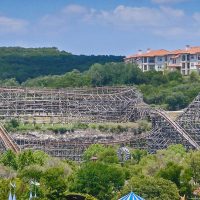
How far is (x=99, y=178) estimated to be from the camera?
152 ft

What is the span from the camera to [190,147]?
71375mm

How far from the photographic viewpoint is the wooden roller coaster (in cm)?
7406

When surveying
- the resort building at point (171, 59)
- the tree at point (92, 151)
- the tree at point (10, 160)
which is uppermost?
the resort building at point (171, 59)

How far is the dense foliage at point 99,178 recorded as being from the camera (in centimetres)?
4309

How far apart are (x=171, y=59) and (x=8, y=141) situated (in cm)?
5442

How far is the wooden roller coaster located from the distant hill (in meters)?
40.7

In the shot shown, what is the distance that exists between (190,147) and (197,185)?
68.6ft

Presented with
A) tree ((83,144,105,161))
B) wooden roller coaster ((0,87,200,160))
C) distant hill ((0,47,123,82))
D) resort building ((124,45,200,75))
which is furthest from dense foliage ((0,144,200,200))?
distant hill ((0,47,123,82))

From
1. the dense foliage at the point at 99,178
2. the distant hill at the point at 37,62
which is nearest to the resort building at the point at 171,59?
the distant hill at the point at 37,62

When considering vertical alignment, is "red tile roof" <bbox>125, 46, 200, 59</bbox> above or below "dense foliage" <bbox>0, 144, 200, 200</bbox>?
above

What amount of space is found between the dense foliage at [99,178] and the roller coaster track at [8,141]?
8429 millimetres

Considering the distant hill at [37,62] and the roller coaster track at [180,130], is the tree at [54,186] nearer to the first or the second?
the roller coaster track at [180,130]

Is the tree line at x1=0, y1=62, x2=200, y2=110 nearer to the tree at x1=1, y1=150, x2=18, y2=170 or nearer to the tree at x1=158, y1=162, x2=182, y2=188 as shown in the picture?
the tree at x1=1, y1=150, x2=18, y2=170

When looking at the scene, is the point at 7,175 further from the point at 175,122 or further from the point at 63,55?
the point at 63,55
